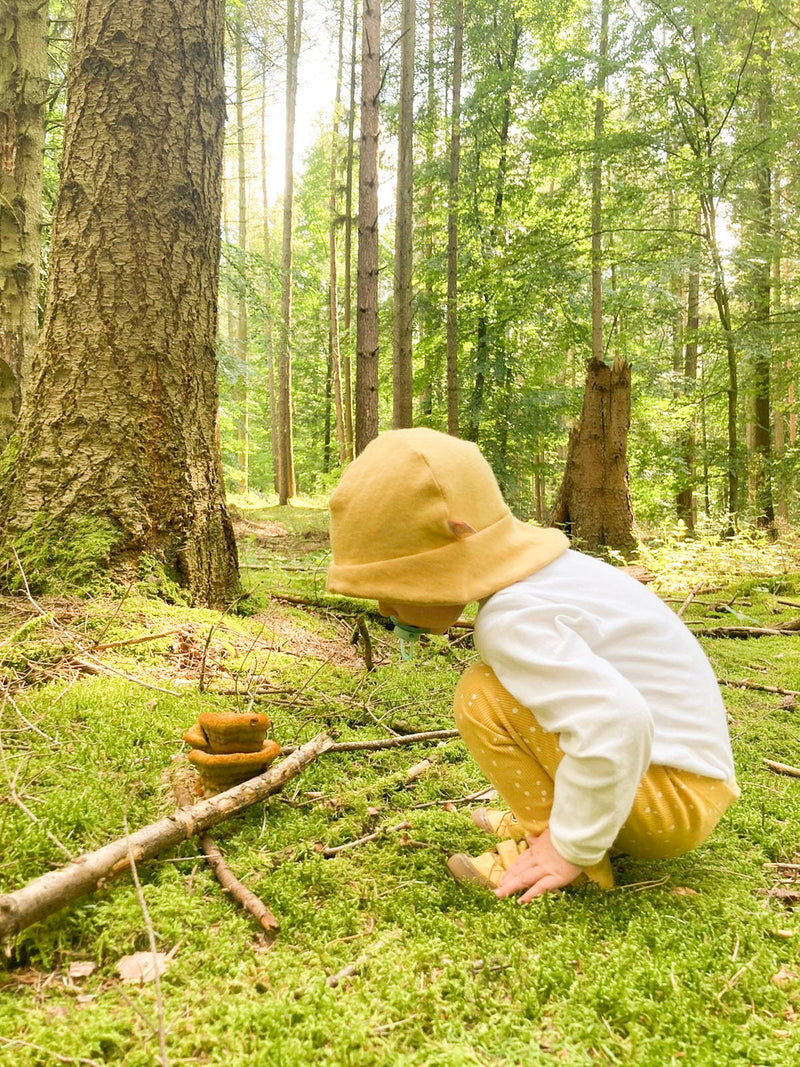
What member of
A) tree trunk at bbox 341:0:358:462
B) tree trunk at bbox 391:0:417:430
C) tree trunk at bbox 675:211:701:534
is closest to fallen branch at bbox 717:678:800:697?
tree trunk at bbox 391:0:417:430

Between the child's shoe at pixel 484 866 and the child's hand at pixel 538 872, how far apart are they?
0.04m

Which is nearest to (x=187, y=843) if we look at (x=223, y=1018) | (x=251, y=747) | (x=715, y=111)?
(x=251, y=747)

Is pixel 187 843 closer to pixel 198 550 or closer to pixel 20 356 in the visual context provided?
pixel 198 550

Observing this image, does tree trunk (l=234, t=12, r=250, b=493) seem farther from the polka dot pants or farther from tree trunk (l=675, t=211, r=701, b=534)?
tree trunk (l=675, t=211, r=701, b=534)

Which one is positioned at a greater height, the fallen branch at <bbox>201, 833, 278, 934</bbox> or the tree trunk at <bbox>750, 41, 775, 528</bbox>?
the tree trunk at <bbox>750, 41, 775, 528</bbox>

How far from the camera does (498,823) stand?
6.24 ft

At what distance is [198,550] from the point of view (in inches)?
136

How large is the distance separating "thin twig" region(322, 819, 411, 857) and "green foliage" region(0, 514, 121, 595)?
1840mm

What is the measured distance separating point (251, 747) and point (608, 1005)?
1.09 m

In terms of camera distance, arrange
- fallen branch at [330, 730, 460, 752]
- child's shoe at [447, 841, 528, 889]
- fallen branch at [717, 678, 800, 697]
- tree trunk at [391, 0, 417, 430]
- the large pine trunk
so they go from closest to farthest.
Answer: child's shoe at [447, 841, 528, 889], fallen branch at [330, 730, 460, 752], the large pine trunk, fallen branch at [717, 678, 800, 697], tree trunk at [391, 0, 417, 430]

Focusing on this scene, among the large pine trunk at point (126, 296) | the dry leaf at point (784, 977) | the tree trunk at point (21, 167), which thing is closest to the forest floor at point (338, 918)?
the dry leaf at point (784, 977)

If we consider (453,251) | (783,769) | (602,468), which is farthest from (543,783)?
(453,251)

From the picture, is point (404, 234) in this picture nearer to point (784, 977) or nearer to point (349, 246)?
point (349, 246)

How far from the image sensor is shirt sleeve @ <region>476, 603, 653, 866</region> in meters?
1.26
